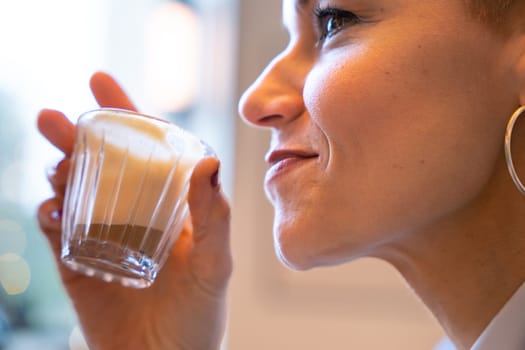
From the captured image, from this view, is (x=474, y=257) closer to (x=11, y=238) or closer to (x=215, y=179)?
(x=215, y=179)

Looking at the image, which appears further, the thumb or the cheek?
the thumb

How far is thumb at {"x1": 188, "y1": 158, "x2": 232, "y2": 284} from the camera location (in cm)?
83

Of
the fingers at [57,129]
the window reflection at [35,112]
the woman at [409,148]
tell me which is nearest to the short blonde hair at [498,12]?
the woman at [409,148]

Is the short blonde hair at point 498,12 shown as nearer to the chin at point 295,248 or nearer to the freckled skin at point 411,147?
the freckled skin at point 411,147

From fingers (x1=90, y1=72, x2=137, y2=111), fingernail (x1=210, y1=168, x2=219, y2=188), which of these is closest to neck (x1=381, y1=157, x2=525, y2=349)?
fingernail (x1=210, y1=168, x2=219, y2=188)

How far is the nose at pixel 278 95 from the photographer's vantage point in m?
0.73

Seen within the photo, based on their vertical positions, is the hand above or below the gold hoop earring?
below

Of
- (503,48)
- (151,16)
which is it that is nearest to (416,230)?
(503,48)

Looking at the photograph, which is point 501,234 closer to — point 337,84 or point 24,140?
point 337,84

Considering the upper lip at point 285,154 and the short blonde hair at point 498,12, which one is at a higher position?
the short blonde hair at point 498,12

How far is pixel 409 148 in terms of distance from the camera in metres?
0.66

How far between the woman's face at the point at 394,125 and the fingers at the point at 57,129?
314 millimetres

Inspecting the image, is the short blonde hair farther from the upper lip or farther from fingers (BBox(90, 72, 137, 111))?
fingers (BBox(90, 72, 137, 111))

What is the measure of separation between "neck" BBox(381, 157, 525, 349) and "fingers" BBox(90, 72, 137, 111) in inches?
15.8
